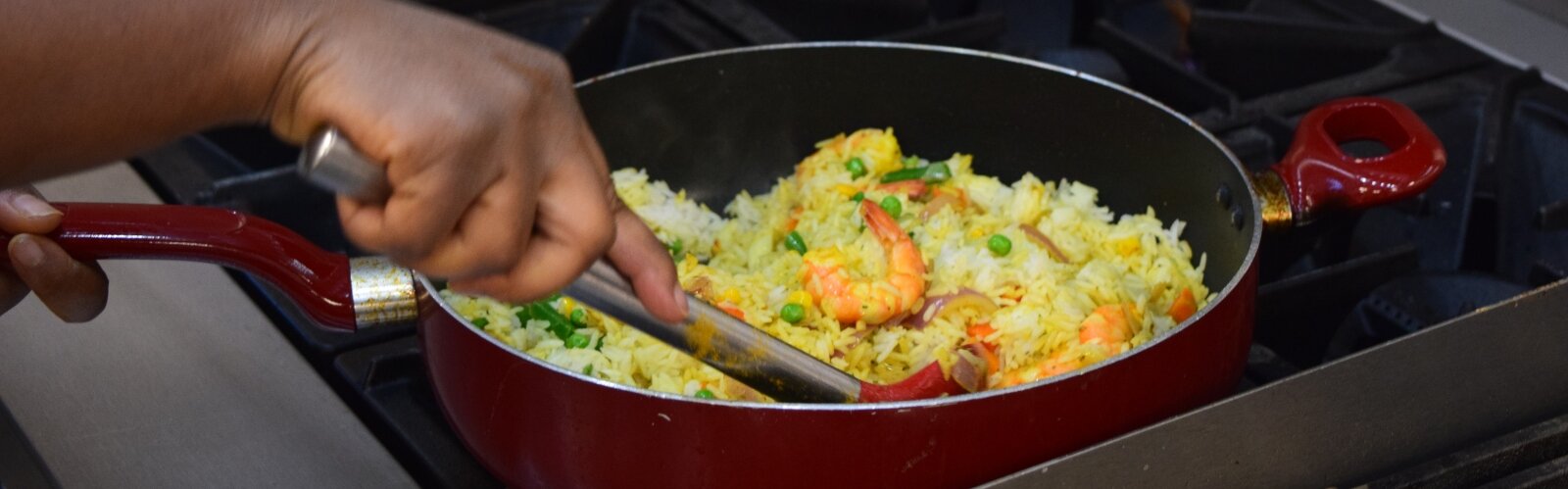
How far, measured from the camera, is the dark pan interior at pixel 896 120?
156 cm

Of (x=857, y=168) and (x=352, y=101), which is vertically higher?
(x=352, y=101)

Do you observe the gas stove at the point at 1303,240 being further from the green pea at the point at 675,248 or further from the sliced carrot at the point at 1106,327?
the green pea at the point at 675,248

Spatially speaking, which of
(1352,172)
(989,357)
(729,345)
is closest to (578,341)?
(729,345)

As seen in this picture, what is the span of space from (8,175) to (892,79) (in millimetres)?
1116

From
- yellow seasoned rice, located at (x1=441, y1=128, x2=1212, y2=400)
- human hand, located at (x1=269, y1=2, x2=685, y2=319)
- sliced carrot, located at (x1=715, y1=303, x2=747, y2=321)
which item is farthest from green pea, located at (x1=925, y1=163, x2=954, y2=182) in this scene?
human hand, located at (x1=269, y1=2, x2=685, y2=319)

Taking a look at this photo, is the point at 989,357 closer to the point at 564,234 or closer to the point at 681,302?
the point at 681,302

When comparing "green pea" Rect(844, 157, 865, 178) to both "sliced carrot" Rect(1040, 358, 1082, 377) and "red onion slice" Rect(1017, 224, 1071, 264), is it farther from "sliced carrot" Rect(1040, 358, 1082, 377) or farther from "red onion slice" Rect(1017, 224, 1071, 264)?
"sliced carrot" Rect(1040, 358, 1082, 377)

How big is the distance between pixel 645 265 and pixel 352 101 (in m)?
0.28

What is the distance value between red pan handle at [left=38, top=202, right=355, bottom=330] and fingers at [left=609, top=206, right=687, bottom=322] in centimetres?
33

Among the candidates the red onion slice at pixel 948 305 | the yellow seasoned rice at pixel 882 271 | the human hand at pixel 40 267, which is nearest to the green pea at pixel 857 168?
the yellow seasoned rice at pixel 882 271

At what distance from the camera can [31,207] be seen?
1.11 metres

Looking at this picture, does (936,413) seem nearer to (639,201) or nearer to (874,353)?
(874,353)

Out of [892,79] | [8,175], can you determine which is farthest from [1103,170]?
[8,175]

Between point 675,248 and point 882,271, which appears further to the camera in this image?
point 675,248
